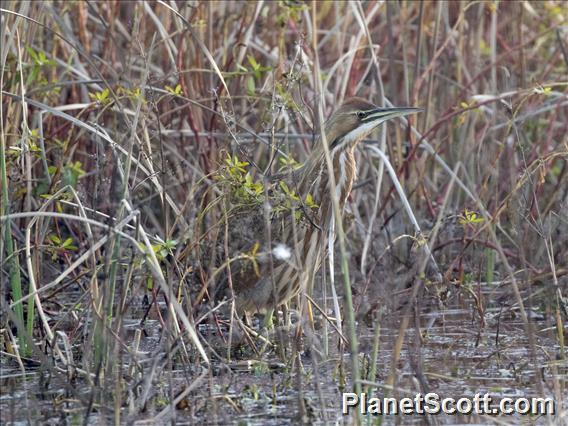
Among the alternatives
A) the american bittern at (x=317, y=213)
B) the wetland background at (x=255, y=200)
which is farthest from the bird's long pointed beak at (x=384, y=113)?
the wetland background at (x=255, y=200)

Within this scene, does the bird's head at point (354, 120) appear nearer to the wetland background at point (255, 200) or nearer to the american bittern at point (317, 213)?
the american bittern at point (317, 213)

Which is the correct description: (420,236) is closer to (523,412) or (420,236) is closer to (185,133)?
(523,412)

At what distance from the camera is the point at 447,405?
11.1 ft

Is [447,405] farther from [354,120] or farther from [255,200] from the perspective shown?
[354,120]

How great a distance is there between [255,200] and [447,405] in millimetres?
896

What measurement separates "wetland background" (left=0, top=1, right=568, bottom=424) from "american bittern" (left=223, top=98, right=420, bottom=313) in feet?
0.39

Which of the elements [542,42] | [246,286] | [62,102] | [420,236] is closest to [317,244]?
[246,286]

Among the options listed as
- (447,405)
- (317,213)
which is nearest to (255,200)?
(317,213)

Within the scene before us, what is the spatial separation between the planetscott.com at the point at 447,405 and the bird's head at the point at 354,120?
4.40 ft

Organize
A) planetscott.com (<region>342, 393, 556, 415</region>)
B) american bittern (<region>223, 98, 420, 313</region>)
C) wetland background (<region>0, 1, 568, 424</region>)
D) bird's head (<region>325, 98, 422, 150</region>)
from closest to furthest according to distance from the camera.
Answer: planetscott.com (<region>342, 393, 556, 415</region>) → wetland background (<region>0, 1, 568, 424</region>) → american bittern (<region>223, 98, 420, 313</region>) → bird's head (<region>325, 98, 422, 150</region>)

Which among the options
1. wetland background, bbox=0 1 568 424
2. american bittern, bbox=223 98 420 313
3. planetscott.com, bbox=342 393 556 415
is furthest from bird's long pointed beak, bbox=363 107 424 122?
planetscott.com, bbox=342 393 556 415

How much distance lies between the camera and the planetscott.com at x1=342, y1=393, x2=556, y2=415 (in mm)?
3301

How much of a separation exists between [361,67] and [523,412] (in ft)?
9.82

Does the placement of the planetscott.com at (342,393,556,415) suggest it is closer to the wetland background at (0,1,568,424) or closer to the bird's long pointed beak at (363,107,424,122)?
the wetland background at (0,1,568,424)
